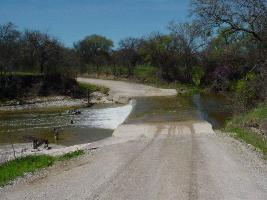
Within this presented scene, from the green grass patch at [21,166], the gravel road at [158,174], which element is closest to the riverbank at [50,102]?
the gravel road at [158,174]

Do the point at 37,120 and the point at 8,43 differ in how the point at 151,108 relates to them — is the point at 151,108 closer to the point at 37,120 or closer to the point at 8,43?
the point at 37,120

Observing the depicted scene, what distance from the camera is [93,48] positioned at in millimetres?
112938

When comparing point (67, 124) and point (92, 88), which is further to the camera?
point (92, 88)

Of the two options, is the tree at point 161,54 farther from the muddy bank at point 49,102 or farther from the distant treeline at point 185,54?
the muddy bank at point 49,102

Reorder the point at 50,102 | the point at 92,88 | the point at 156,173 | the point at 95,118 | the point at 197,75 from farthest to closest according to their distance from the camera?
1. the point at 197,75
2. the point at 92,88
3. the point at 50,102
4. the point at 95,118
5. the point at 156,173

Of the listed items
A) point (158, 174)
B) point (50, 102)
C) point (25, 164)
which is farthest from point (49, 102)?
point (158, 174)

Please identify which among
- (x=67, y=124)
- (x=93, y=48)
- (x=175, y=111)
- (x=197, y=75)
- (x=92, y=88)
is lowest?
(x=67, y=124)

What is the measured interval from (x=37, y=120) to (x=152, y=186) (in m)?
25.3

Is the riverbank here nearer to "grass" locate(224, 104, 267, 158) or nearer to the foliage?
the foliage

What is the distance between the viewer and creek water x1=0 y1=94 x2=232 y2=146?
101ft

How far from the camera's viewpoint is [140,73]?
8550 cm

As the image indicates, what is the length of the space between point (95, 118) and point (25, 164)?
1940 cm

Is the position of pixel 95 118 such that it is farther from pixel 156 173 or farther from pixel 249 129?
pixel 156 173

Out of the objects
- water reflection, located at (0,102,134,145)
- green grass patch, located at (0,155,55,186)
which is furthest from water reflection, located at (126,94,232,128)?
green grass patch, located at (0,155,55,186)
